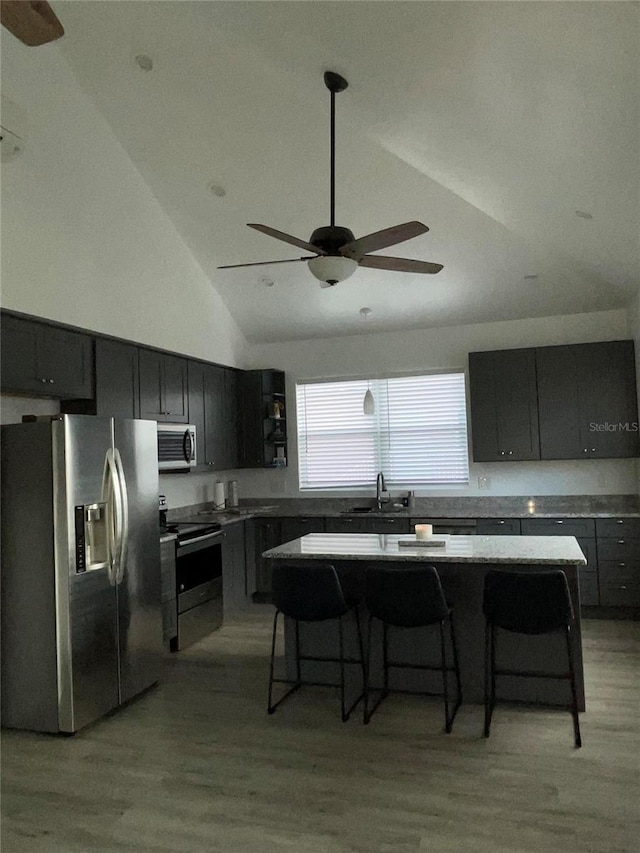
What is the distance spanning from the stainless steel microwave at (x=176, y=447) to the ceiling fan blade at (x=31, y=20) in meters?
3.57

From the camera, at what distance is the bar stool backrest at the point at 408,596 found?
136 inches

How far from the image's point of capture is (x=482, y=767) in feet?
10.0

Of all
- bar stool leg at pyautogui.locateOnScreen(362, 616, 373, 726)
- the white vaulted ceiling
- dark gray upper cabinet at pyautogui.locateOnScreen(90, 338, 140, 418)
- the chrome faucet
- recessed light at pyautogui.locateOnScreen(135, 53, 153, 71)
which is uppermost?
recessed light at pyautogui.locateOnScreen(135, 53, 153, 71)

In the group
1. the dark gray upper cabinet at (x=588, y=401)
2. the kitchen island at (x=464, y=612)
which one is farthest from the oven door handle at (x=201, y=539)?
the dark gray upper cabinet at (x=588, y=401)

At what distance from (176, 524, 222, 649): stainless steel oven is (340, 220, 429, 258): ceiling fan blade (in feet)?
9.25

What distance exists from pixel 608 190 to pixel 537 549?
6.58 ft

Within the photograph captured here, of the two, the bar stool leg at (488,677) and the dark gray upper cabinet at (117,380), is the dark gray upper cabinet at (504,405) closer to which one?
the bar stool leg at (488,677)

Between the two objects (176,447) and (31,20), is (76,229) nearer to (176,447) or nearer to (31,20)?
(176,447)

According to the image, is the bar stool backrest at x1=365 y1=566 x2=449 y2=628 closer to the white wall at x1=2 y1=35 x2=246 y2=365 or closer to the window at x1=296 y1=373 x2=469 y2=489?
the white wall at x1=2 y1=35 x2=246 y2=365

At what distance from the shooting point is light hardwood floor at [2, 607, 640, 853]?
8.41ft

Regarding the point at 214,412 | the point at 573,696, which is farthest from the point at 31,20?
the point at 214,412

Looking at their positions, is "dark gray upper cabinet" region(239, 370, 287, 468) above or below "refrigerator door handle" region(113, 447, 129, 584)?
above

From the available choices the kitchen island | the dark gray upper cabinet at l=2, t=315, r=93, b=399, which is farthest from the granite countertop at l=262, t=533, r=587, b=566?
the dark gray upper cabinet at l=2, t=315, r=93, b=399

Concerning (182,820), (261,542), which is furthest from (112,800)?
(261,542)
